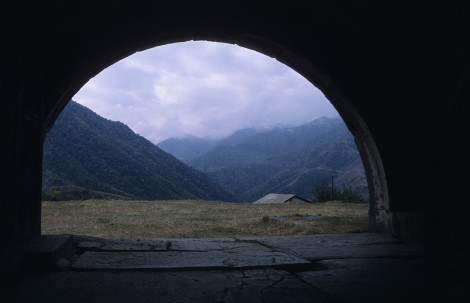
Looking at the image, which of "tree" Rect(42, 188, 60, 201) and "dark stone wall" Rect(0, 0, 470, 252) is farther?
"tree" Rect(42, 188, 60, 201)

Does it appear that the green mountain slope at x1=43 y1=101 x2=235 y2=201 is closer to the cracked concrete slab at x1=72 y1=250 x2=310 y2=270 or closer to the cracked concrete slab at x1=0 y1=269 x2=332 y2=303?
the cracked concrete slab at x1=72 y1=250 x2=310 y2=270

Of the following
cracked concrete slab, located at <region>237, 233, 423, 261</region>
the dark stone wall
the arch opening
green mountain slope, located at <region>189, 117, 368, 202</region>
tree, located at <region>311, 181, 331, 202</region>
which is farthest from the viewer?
green mountain slope, located at <region>189, 117, 368, 202</region>

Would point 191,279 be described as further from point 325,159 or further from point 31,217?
point 325,159

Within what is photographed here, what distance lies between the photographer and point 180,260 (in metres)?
3.40

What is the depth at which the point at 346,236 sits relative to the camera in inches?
193

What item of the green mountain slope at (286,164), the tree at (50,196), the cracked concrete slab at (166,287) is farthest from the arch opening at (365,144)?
the green mountain slope at (286,164)

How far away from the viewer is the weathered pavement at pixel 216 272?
94.3 inches

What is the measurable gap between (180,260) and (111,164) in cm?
4610

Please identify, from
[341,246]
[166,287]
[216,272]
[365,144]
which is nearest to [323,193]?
[365,144]

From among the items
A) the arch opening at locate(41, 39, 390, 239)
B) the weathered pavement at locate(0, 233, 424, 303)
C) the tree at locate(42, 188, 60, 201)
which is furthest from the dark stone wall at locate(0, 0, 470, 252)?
the tree at locate(42, 188, 60, 201)

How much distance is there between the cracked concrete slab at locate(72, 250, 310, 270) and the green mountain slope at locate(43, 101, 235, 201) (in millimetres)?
32502

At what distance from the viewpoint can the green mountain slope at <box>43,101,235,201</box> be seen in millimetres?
40219

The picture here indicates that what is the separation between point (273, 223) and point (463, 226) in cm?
397

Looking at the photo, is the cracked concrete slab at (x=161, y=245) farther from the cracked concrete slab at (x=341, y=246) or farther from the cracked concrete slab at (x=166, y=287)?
the cracked concrete slab at (x=166, y=287)
